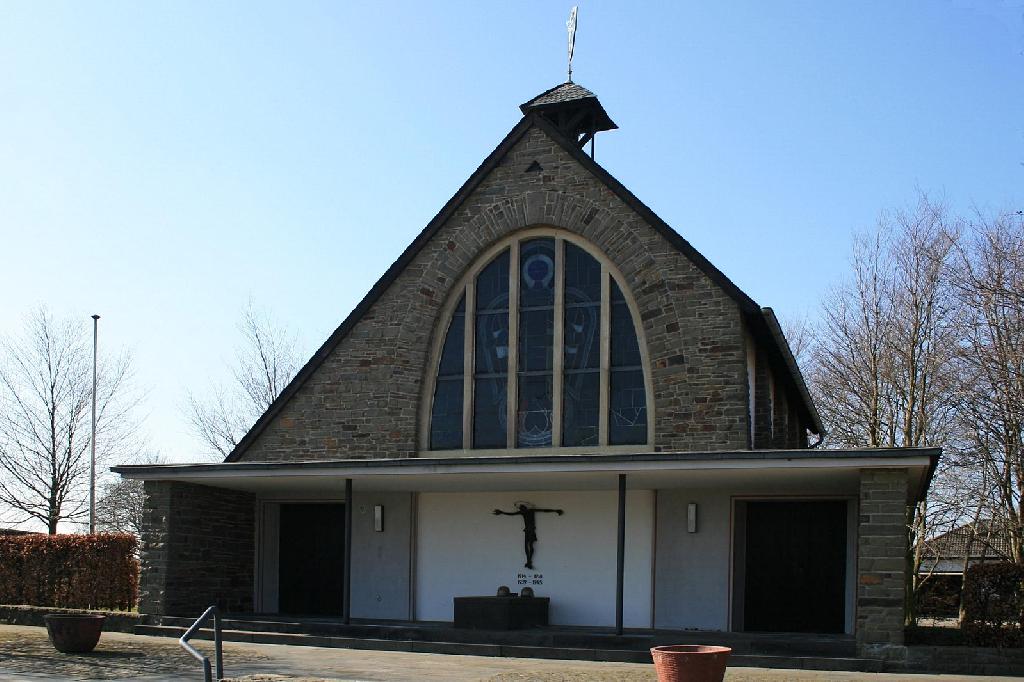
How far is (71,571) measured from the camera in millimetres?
20609

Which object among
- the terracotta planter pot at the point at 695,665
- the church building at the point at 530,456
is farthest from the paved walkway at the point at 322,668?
the terracotta planter pot at the point at 695,665

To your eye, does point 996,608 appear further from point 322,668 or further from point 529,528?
point 322,668

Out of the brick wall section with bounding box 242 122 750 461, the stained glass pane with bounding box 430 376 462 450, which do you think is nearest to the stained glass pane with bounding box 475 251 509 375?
the brick wall section with bounding box 242 122 750 461

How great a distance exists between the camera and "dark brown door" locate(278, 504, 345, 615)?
65.5ft

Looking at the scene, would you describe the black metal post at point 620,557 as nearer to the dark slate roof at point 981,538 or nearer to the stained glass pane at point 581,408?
the stained glass pane at point 581,408

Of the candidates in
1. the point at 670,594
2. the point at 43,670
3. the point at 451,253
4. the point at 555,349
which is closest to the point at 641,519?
the point at 670,594

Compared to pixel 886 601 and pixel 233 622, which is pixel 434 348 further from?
pixel 886 601

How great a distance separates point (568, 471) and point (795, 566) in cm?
426

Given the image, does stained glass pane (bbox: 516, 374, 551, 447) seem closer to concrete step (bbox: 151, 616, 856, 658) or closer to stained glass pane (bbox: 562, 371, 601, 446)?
stained glass pane (bbox: 562, 371, 601, 446)

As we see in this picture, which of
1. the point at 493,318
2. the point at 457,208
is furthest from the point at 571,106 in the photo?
the point at 493,318

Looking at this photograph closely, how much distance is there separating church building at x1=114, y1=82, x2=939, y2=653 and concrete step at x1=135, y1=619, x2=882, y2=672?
0.87 m

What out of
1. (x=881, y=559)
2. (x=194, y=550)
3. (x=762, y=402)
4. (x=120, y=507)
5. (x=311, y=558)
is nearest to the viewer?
(x=881, y=559)

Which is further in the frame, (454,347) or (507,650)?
(454,347)

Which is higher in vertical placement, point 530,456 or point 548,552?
point 530,456
